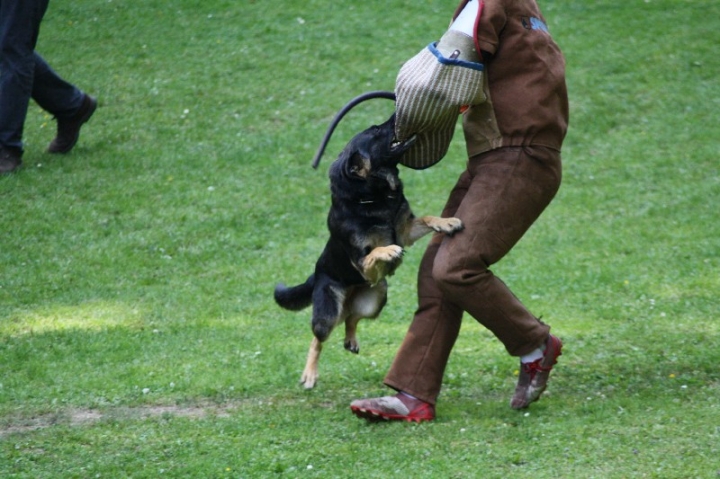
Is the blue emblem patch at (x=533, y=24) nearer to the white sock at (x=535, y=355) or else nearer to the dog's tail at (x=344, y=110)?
the dog's tail at (x=344, y=110)

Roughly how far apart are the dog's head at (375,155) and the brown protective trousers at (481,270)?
405mm

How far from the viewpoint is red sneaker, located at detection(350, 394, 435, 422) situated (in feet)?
15.6

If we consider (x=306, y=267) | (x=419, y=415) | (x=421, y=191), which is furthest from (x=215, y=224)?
(x=419, y=415)

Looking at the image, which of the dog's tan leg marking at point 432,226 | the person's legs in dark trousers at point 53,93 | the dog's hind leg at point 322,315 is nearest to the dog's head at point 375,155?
the dog's tan leg marking at point 432,226

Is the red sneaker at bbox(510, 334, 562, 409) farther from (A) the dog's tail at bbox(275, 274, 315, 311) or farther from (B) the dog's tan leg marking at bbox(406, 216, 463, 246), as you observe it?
(A) the dog's tail at bbox(275, 274, 315, 311)

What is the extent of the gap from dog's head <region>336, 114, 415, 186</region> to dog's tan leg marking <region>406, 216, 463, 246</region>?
321 millimetres

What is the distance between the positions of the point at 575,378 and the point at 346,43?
779cm

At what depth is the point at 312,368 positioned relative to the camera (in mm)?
5418

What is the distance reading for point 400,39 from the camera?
1227 cm

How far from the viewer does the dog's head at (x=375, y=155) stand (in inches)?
189

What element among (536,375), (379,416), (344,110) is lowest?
(379,416)

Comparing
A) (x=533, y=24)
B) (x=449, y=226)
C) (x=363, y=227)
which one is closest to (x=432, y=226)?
(x=449, y=226)

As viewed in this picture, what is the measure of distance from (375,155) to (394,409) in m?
1.32

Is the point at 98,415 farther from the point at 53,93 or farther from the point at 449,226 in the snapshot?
the point at 53,93
